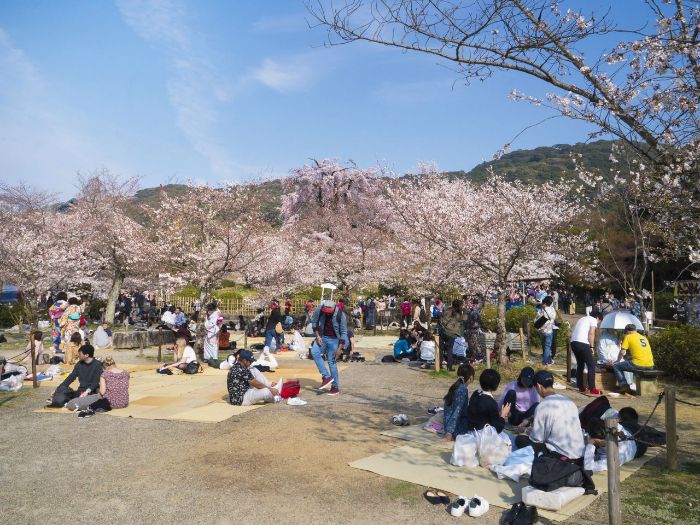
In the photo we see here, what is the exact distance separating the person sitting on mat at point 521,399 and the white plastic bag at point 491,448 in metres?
1.29

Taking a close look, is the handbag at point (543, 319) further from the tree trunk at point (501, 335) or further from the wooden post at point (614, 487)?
the wooden post at point (614, 487)

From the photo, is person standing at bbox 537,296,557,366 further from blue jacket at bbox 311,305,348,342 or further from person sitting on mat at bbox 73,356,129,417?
person sitting on mat at bbox 73,356,129,417

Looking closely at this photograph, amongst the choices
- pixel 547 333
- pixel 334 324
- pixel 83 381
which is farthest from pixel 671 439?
pixel 83 381

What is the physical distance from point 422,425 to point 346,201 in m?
31.8

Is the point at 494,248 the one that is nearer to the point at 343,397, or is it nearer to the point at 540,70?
the point at 343,397

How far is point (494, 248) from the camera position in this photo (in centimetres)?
1321

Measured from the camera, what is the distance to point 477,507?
4551 millimetres

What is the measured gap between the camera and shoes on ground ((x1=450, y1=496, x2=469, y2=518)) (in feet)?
14.9

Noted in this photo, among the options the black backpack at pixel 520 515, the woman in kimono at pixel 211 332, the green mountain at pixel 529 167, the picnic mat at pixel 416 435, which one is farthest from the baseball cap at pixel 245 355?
the green mountain at pixel 529 167

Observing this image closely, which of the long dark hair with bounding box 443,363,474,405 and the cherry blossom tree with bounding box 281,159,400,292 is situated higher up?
the cherry blossom tree with bounding box 281,159,400,292

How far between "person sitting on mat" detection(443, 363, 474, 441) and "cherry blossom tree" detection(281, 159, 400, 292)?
19.5 metres

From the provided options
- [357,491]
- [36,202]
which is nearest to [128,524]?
[357,491]

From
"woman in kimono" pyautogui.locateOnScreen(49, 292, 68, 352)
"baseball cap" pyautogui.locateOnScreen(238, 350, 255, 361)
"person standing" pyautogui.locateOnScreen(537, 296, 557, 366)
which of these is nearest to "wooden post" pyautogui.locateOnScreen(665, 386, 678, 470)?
"baseball cap" pyautogui.locateOnScreen(238, 350, 255, 361)

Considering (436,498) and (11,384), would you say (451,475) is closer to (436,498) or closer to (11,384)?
(436,498)
